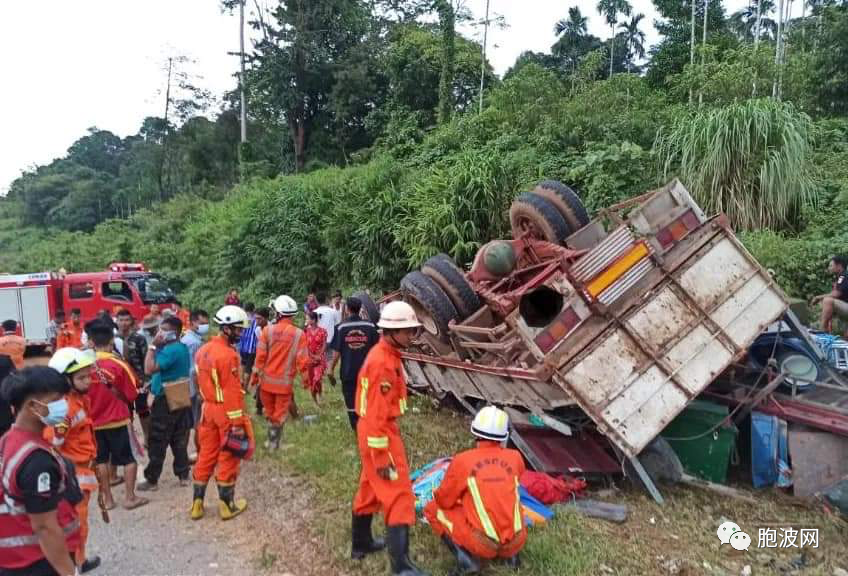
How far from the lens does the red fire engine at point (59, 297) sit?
1522cm

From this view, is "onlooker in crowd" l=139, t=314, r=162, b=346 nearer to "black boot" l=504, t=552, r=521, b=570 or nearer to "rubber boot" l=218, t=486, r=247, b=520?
"rubber boot" l=218, t=486, r=247, b=520

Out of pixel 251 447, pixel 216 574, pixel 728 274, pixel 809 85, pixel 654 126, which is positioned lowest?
pixel 216 574

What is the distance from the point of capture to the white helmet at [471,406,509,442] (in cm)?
346

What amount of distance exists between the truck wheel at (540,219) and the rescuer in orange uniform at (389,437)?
9.37 ft

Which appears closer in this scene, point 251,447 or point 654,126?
point 251,447

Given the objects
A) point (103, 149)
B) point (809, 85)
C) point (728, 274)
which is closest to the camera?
point (728, 274)

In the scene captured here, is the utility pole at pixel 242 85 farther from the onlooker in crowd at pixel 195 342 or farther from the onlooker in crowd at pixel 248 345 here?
the onlooker in crowd at pixel 195 342

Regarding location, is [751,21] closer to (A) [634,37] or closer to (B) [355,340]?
(A) [634,37]

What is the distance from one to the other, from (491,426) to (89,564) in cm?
292

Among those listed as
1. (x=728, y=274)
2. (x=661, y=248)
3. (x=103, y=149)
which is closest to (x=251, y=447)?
(x=661, y=248)

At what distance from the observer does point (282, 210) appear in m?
17.4

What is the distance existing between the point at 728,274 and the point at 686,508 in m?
1.80

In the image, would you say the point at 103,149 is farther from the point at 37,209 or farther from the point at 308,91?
the point at 308,91

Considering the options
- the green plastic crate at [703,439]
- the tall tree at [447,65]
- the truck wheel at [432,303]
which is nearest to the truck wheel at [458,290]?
the truck wheel at [432,303]
